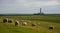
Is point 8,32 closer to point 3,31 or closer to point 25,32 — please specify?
point 3,31

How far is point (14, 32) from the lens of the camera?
68.5ft

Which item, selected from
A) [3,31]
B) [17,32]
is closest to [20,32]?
[17,32]

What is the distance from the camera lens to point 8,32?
20.6m

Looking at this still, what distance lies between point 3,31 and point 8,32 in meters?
0.95

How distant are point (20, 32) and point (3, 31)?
2.27 m

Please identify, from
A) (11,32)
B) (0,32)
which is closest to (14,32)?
(11,32)

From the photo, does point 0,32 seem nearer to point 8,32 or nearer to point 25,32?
point 8,32

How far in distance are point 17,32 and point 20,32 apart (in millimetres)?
414

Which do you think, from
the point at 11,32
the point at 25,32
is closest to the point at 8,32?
the point at 11,32

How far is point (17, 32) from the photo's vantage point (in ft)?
69.2

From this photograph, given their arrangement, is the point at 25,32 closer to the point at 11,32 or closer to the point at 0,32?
the point at 11,32

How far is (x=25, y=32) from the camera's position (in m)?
21.4

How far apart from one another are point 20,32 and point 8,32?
1.64 meters

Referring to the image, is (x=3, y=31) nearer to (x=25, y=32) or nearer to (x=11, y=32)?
(x=11, y=32)
